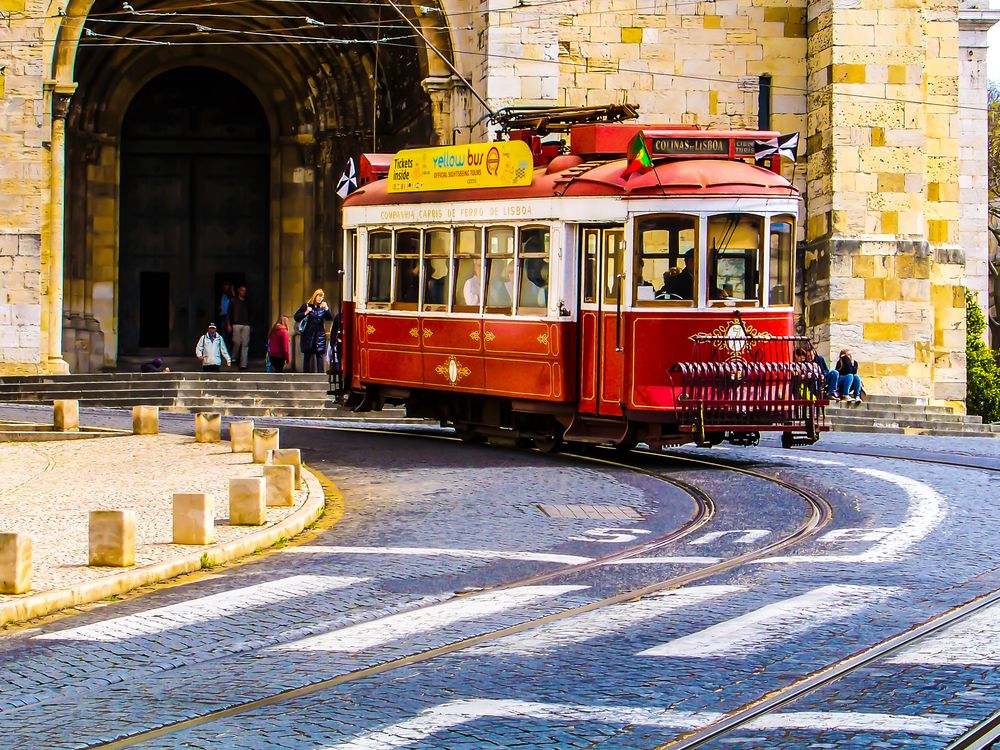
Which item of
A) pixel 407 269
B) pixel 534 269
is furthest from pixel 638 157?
pixel 407 269

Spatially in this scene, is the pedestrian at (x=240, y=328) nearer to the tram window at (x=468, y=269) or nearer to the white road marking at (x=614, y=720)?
the tram window at (x=468, y=269)

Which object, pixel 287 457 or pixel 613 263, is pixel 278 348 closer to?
pixel 613 263

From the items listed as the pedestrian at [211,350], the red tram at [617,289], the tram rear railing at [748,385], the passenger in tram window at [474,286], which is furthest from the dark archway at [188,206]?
the tram rear railing at [748,385]

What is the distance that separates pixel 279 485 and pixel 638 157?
5620mm

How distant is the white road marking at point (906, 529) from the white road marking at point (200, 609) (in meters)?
2.88

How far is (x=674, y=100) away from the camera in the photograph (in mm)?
30359

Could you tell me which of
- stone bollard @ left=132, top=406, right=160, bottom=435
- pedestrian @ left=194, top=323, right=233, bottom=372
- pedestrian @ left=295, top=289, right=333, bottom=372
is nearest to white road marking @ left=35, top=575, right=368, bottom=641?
stone bollard @ left=132, top=406, right=160, bottom=435

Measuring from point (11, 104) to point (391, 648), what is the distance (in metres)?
23.3

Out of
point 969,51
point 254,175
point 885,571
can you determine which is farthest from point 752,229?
point 969,51

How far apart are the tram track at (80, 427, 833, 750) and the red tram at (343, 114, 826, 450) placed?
2.72 ft

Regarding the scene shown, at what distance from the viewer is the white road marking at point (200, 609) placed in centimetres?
883

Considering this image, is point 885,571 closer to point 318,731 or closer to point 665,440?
point 318,731

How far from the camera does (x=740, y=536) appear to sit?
1237 centimetres

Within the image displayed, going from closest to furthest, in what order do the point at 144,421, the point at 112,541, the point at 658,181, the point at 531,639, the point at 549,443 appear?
the point at 531,639 → the point at 112,541 → the point at 658,181 → the point at 549,443 → the point at 144,421
